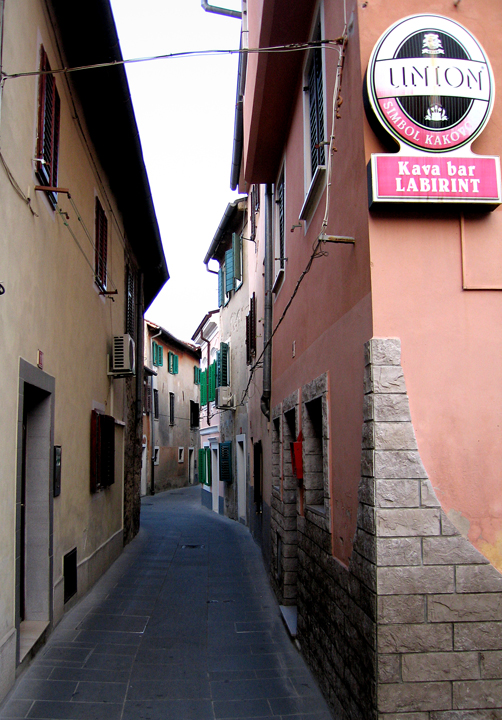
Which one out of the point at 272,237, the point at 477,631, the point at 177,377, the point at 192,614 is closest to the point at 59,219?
the point at 272,237

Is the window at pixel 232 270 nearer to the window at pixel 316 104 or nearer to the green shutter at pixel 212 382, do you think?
the green shutter at pixel 212 382

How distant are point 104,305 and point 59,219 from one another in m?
3.10

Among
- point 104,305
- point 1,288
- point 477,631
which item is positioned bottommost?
point 477,631

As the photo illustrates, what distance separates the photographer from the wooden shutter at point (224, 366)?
730 inches

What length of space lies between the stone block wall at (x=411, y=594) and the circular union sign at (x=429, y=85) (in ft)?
4.24

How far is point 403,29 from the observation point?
12.8ft

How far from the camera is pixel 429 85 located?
3.86 meters

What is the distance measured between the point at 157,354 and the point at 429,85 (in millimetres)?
27038

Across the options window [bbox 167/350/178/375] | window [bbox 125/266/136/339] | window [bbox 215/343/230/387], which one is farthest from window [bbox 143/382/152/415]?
window [bbox 125/266/136/339]

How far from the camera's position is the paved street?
475 cm

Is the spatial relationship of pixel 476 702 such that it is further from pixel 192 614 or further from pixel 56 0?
pixel 56 0

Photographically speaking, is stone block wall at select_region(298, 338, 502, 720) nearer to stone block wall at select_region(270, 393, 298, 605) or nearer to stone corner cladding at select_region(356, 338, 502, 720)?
stone corner cladding at select_region(356, 338, 502, 720)

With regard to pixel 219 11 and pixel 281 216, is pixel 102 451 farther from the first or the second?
pixel 219 11

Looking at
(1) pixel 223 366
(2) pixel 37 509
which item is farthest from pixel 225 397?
(2) pixel 37 509
